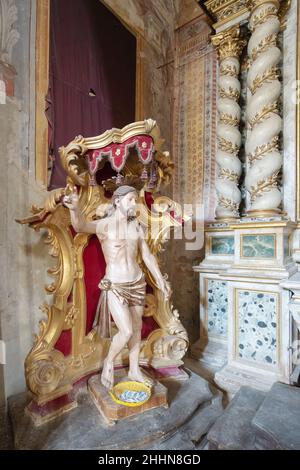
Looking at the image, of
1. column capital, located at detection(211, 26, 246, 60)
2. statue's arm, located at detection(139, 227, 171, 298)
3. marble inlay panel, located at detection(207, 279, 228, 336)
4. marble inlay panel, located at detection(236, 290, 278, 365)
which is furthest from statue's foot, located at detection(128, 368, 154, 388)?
column capital, located at detection(211, 26, 246, 60)

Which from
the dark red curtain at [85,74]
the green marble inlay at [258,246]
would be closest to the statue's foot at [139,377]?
the green marble inlay at [258,246]

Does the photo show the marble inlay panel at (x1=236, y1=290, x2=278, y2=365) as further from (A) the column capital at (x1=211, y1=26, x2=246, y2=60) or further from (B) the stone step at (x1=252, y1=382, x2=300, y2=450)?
(A) the column capital at (x1=211, y1=26, x2=246, y2=60)

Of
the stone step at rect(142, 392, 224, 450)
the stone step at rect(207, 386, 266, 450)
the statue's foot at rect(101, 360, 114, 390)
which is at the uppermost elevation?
the statue's foot at rect(101, 360, 114, 390)

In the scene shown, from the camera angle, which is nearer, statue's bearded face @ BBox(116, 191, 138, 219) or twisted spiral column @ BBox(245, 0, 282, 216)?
statue's bearded face @ BBox(116, 191, 138, 219)

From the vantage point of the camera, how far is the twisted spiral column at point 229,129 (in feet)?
9.50

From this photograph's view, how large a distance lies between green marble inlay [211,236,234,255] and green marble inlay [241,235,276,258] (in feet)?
1.18

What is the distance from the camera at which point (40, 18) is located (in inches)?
86.0

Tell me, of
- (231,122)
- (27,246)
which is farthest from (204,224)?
(27,246)

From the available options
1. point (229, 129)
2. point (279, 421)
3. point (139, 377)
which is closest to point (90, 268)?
point (139, 377)

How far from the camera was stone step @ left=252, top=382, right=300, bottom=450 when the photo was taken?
1548 mm

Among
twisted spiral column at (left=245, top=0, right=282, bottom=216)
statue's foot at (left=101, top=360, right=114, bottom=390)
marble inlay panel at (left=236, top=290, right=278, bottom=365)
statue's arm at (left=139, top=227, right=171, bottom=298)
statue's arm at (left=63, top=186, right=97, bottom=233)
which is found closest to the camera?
statue's arm at (left=63, top=186, right=97, bottom=233)

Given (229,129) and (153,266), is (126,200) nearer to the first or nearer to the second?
(153,266)

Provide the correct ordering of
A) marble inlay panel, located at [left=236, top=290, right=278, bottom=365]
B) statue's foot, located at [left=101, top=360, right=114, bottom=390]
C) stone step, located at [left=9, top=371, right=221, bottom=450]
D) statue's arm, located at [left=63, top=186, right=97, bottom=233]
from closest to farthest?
1. stone step, located at [left=9, top=371, right=221, bottom=450]
2. statue's arm, located at [left=63, top=186, right=97, bottom=233]
3. statue's foot, located at [left=101, top=360, right=114, bottom=390]
4. marble inlay panel, located at [left=236, top=290, right=278, bottom=365]

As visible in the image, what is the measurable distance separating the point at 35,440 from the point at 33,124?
238cm
